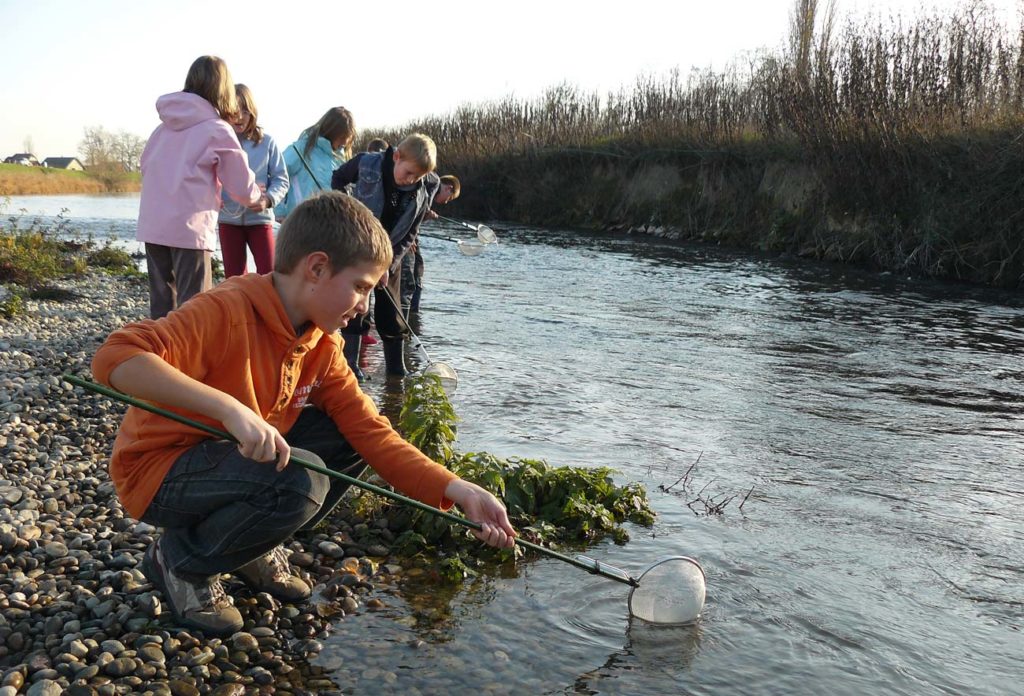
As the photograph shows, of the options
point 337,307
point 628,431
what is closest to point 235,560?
point 337,307

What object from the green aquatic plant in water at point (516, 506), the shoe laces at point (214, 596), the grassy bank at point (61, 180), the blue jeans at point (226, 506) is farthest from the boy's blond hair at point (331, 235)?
the grassy bank at point (61, 180)

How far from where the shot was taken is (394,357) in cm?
764

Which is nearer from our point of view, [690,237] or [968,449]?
[968,449]

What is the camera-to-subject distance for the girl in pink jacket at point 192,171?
224 inches

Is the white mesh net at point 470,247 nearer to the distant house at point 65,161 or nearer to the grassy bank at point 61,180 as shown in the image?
the grassy bank at point 61,180

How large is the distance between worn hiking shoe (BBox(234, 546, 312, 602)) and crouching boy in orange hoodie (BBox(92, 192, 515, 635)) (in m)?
0.11

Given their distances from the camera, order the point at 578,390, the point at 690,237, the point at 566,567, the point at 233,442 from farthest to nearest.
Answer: the point at 690,237 < the point at 578,390 < the point at 566,567 < the point at 233,442

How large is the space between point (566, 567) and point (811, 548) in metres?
1.23

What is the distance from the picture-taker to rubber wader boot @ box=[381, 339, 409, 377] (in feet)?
25.0

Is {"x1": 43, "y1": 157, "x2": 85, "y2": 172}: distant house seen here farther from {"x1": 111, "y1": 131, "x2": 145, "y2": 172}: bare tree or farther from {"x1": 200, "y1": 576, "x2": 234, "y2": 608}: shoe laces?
{"x1": 200, "y1": 576, "x2": 234, "y2": 608}: shoe laces

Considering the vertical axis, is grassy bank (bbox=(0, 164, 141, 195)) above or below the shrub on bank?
above

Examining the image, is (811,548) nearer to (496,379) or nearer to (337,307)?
(337,307)

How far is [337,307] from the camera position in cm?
308

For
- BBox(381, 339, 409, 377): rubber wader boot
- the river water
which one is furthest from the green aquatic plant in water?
BBox(381, 339, 409, 377): rubber wader boot
